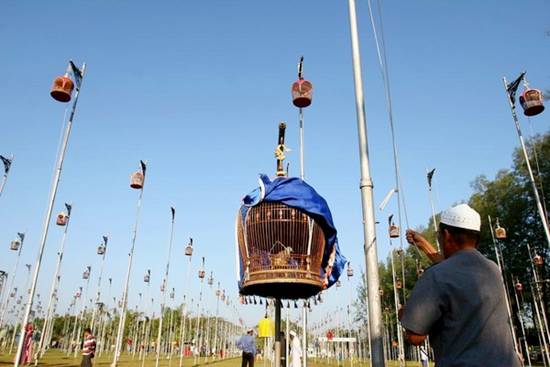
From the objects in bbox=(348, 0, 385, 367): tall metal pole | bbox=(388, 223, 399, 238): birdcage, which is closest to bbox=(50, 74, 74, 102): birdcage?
bbox=(348, 0, 385, 367): tall metal pole

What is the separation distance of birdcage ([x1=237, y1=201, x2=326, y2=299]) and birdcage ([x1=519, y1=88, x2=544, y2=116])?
10.4 meters

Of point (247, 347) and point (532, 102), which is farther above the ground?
point (532, 102)

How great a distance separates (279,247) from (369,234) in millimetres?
2094

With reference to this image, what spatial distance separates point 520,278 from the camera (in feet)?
136

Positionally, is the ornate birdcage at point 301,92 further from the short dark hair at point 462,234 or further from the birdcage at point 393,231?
the birdcage at point 393,231

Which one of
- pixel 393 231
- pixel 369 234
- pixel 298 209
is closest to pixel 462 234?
pixel 369 234

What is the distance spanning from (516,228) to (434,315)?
46.0 metres

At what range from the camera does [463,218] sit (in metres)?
2.58

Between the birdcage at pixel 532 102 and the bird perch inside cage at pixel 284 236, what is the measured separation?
1019 cm

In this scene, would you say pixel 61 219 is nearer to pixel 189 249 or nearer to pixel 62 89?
pixel 189 249

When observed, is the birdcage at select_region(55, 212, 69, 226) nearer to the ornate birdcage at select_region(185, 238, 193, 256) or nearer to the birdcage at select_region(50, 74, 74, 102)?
the ornate birdcage at select_region(185, 238, 193, 256)

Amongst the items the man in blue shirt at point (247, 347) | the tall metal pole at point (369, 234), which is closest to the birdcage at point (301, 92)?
the tall metal pole at point (369, 234)

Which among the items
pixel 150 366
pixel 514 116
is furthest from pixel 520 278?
pixel 150 366

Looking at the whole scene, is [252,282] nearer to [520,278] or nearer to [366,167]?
[366,167]
